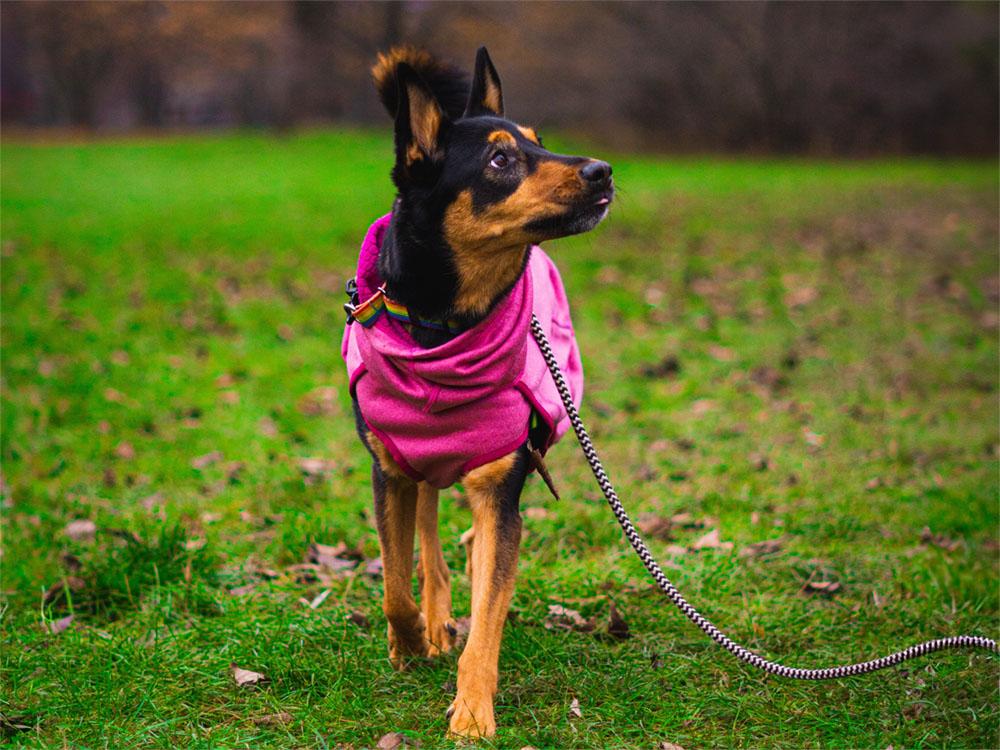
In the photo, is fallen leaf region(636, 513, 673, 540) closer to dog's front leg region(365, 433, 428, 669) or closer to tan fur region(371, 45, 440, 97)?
dog's front leg region(365, 433, 428, 669)

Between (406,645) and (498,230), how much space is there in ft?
5.10

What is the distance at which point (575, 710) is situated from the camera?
11.2 ft

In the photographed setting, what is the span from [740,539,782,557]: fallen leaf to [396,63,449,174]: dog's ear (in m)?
2.45

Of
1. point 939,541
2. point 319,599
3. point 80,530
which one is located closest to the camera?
point 319,599

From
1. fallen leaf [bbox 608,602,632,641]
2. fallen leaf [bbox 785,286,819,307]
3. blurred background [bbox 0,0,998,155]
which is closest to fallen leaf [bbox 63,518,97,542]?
fallen leaf [bbox 608,602,632,641]

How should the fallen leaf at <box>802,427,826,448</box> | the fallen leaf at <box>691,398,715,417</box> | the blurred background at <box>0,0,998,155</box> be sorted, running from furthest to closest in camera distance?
the blurred background at <box>0,0,998,155</box> < the fallen leaf at <box>691,398,715,417</box> < the fallen leaf at <box>802,427,826,448</box>

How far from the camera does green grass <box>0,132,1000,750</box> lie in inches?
136

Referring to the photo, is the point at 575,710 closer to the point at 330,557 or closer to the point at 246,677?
the point at 246,677

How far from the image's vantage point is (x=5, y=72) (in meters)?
49.0

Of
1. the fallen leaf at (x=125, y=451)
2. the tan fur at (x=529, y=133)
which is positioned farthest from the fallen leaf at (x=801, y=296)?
the tan fur at (x=529, y=133)

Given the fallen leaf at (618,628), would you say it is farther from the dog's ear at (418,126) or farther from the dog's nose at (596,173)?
the dog's ear at (418,126)

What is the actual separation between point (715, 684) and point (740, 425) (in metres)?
3.46

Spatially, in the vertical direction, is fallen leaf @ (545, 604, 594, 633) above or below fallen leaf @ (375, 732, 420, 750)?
below

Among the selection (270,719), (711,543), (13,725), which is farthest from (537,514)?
(13,725)
